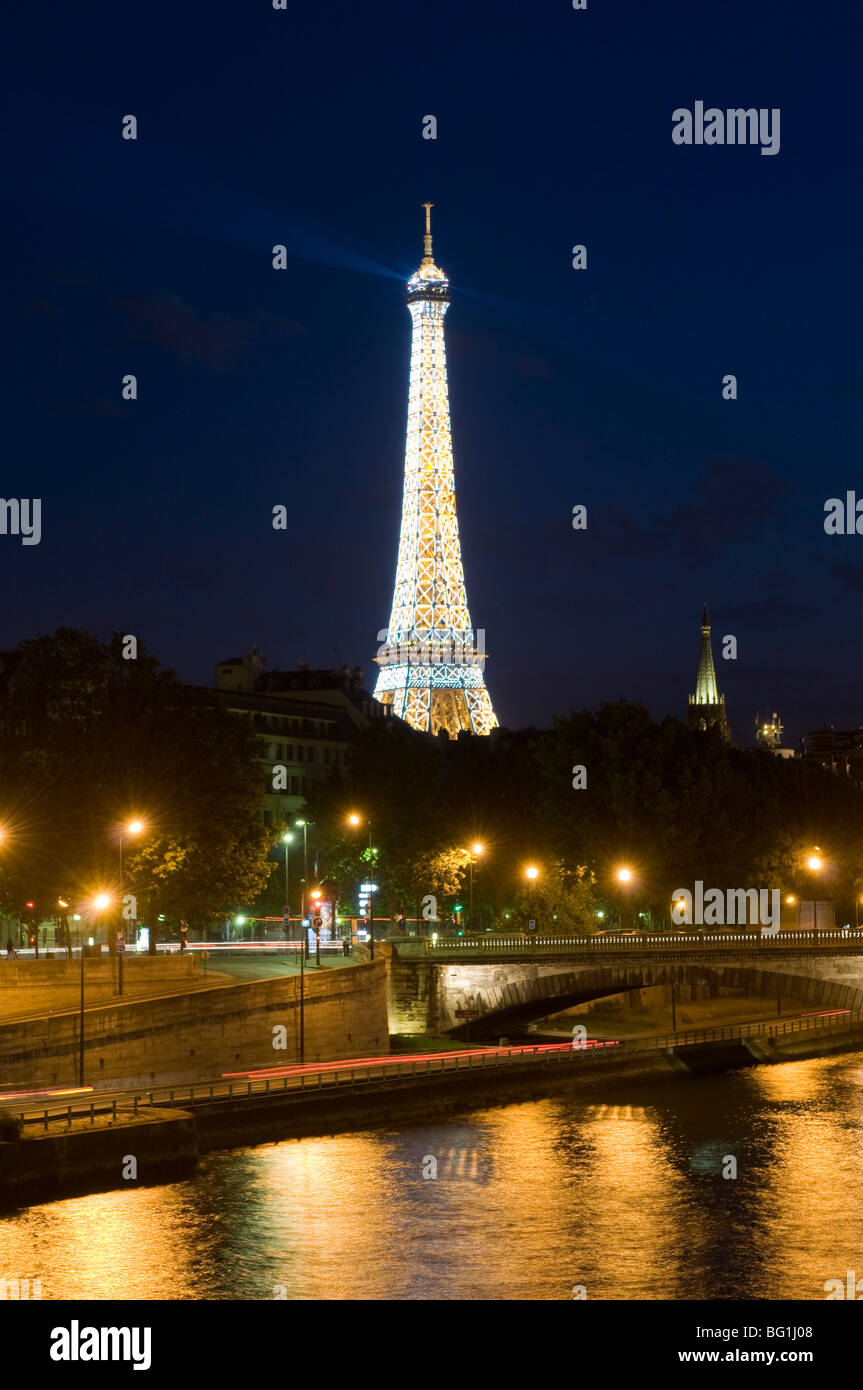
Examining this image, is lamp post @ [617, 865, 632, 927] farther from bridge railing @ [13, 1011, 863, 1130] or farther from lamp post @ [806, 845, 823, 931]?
lamp post @ [806, 845, 823, 931]

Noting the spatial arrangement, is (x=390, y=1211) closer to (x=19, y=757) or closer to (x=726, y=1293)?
(x=726, y=1293)

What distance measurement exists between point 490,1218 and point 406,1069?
1682 cm

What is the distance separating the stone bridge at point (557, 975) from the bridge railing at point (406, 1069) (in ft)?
6.25

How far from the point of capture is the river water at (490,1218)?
120ft

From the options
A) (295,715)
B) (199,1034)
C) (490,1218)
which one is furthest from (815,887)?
(490,1218)

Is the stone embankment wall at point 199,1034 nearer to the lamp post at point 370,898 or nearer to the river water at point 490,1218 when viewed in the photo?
the lamp post at point 370,898

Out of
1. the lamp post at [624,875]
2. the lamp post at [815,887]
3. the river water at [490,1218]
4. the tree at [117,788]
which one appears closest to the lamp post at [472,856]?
the lamp post at [624,875]

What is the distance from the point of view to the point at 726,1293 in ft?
119

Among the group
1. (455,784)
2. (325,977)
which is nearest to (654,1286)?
(325,977)

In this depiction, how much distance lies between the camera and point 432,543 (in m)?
143

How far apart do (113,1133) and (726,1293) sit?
15284mm

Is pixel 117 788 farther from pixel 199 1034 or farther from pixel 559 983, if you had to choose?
pixel 559 983
